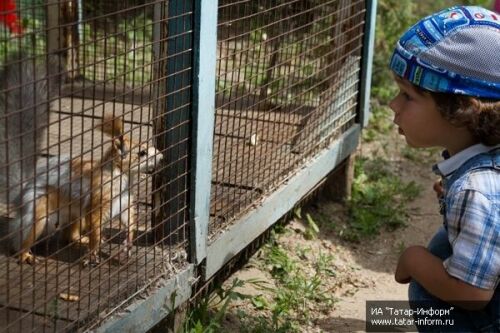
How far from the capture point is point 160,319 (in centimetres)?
334

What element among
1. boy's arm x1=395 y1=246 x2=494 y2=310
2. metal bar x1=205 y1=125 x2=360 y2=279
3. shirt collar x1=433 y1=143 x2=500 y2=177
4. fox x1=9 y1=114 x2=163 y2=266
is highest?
shirt collar x1=433 y1=143 x2=500 y2=177

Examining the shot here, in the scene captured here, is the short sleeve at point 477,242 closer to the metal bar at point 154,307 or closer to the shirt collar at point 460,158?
the shirt collar at point 460,158

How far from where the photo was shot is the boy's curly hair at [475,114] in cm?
250

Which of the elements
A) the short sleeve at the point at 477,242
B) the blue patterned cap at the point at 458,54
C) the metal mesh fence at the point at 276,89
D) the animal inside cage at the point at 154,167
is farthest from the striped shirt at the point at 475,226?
the metal mesh fence at the point at 276,89

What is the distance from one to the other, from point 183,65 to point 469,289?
→ 1.48m

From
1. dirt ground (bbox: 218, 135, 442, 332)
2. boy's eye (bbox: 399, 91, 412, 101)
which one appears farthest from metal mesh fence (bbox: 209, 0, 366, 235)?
boy's eye (bbox: 399, 91, 412, 101)

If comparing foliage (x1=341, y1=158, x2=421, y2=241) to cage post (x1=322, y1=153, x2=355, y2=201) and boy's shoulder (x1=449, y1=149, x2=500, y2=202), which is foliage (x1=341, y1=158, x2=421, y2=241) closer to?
cage post (x1=322, y1=153, x2=355, y2=201)

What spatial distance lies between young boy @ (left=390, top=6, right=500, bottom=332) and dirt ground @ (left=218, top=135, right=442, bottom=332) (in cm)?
150

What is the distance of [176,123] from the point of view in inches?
131

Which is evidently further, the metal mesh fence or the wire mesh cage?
the metal mesh fence

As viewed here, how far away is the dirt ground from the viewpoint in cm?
420

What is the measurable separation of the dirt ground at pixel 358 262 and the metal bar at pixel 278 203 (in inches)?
13.8

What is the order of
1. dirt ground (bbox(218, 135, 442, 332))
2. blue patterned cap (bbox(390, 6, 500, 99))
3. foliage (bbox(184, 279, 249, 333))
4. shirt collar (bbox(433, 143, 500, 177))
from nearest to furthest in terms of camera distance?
1. blue patterned cap (bbox(390, 6, 500, 99))
2. shirt collar (bbox(433, 143, 500, 177))
3. foliage (bbox(184, 279, 249, 333))
4. dirt ground (bbox(218, 135, 442, 332))

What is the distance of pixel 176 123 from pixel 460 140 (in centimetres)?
120
